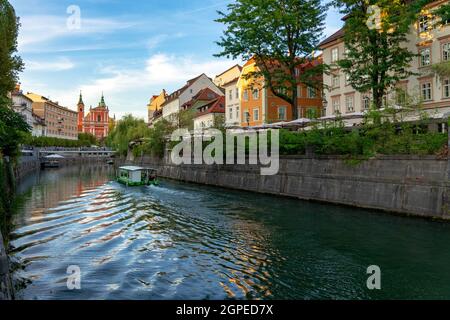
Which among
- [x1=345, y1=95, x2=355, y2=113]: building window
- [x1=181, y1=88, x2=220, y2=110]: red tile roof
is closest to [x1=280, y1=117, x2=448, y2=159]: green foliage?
[x1=345, y1=95, x2=355, y2=113]: building window

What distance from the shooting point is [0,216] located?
17.5 metres

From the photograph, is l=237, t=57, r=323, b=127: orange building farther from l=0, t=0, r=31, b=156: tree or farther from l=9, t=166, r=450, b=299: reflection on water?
l=9, t=166, r=450, b=299: reflection on water

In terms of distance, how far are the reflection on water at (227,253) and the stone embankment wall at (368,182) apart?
119 centimetres

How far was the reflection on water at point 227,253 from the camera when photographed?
1105 centimetres

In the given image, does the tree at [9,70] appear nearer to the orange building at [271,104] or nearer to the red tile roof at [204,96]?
the orange building at [271,104]

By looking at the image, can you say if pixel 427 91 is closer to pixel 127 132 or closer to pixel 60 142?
pixel 127 132

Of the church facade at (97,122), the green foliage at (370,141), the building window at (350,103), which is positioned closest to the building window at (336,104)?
the building window at (350,103)

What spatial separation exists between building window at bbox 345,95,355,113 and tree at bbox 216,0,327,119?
A: 31.3 feet

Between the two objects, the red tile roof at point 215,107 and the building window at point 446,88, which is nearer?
the building window at point 446,88

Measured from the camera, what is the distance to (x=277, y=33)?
38406mm

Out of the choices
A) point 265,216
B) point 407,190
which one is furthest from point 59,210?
point 407,190

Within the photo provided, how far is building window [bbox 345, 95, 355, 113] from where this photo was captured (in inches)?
1863

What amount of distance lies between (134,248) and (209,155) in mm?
30649
